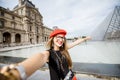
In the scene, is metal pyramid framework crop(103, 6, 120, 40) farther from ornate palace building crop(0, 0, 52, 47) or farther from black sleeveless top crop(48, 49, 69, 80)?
black sleeveless top crop(48, 49, 69, 80)

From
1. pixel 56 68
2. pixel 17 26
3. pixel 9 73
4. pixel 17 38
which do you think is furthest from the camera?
pixel 17 26

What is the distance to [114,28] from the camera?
105 feet

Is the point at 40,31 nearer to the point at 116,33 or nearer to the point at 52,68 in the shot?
the point at 116,33

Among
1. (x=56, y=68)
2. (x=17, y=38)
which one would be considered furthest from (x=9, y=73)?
(x=17, y=38)

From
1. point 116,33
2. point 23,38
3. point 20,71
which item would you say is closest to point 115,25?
point 116,33

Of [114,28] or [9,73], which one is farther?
[114,28]

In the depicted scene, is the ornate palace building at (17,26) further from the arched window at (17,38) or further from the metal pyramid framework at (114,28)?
the metal pyramid framework at (114,28)

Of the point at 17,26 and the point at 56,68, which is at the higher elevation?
the point at 17,26

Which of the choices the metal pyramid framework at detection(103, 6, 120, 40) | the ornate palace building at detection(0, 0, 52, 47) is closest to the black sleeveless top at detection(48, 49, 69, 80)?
the ornate palace building at detection(0, 0, 52, 47)

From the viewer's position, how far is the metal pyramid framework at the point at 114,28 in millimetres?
31723

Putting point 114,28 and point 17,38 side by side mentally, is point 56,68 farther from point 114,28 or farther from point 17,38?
point 114,28

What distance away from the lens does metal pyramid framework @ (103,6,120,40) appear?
104 ft

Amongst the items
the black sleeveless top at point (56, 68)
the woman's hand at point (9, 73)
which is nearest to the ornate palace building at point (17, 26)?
the black sleeveless top at point (56, 68)

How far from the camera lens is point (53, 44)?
56.6 inches
